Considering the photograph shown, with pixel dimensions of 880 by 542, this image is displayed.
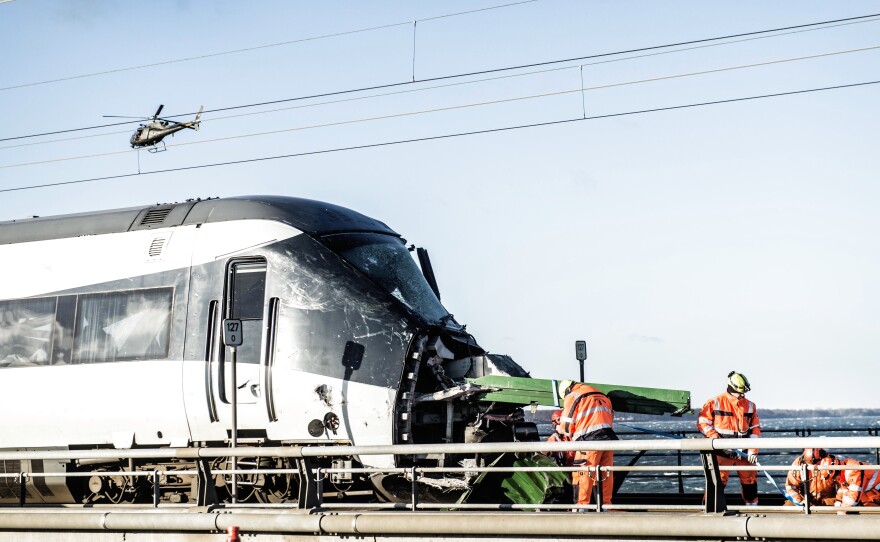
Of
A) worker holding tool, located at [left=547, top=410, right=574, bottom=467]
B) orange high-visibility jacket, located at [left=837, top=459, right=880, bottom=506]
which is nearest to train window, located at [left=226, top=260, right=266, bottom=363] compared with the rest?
worker holding tool, located at [left=547, top=410, right=574, bottom=467]

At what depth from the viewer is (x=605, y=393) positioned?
12906 millimetres

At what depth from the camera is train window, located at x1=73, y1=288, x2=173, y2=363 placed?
13.7 meters

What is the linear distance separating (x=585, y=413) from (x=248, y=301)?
4431 millimetres

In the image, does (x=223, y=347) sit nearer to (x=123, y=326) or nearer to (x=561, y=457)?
(x=123, y=326)

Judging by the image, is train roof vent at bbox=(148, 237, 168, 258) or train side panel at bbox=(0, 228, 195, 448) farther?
train roof vent at bbox=(148, 237, 168, 258)

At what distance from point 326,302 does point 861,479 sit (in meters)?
6.25

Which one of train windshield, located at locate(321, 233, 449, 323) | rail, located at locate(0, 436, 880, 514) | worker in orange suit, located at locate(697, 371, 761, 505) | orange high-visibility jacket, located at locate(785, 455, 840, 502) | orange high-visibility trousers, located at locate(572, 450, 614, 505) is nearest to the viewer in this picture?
rail, located at locate(0, 436, 880, 514)

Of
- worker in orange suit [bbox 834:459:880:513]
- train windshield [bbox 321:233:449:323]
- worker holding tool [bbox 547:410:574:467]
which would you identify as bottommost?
worker in orange suit [bbox 834:459:880:513]

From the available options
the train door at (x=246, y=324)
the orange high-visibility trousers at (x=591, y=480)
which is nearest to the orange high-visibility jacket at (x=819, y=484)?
the orange high-visibility trousers at (x=591, y=480)

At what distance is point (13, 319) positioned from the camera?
590 inches

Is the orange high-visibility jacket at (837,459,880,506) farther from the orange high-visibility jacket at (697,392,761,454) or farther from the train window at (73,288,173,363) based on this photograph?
the train window at (73,288,173,363)

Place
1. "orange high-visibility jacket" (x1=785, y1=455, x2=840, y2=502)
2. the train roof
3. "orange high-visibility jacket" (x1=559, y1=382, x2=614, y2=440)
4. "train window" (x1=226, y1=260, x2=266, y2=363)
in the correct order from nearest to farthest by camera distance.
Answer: "orange high-visibility jacket" (x1=785, y1=455, x2=840, y2=502) < "orange high-visibility jacket" (x1=559, y1=382, x2=614, y2=440) < "train window" (x1=226, y1=260, x2=266, y2=363) < the train roof

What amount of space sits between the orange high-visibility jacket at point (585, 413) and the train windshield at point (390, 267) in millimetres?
2483

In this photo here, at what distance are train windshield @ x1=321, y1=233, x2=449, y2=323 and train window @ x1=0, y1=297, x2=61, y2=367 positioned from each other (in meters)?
4.14
